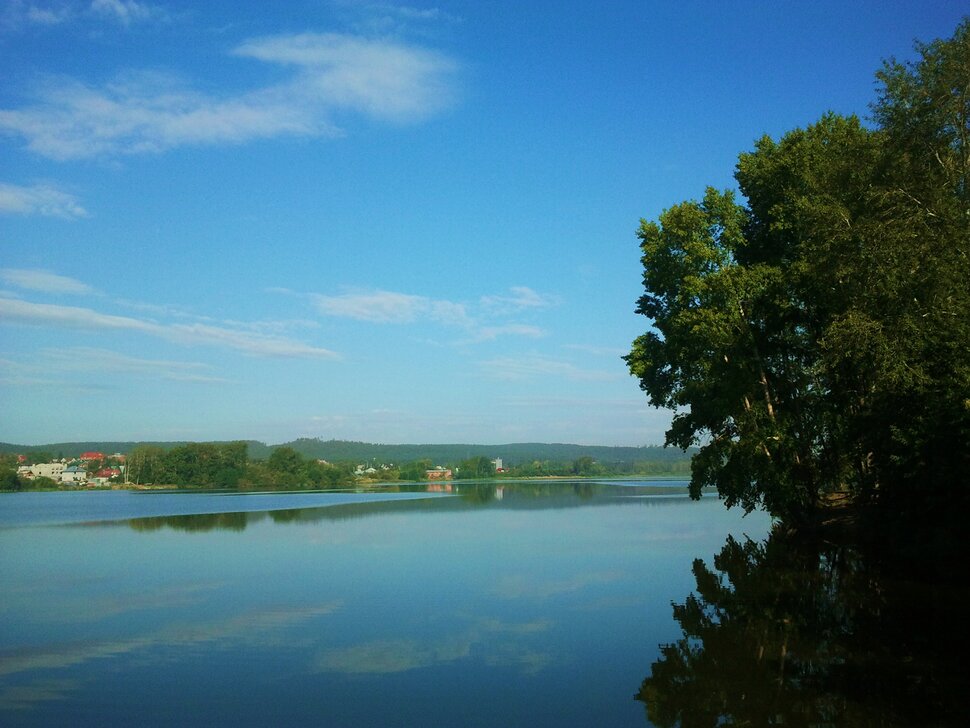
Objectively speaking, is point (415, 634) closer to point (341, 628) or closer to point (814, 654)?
point (341, 628)

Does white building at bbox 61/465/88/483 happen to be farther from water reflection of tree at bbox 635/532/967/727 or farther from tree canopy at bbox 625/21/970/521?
water reflection of tree at bbox 635/532/967/727

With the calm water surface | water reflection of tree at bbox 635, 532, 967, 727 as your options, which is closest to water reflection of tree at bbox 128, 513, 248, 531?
the calm water surface

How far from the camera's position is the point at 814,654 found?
16.2 m

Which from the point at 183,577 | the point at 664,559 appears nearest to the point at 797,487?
the point at 664,559

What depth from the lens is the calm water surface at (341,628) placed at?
13711mm

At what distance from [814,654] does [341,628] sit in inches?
438

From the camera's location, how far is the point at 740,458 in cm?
3441

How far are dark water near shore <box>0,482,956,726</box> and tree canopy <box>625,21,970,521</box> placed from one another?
179 inches

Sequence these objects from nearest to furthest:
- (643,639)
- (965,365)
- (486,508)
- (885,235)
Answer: (643,639), (965,365), (885,235), (486,508)

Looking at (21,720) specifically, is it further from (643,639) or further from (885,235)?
(885,235)

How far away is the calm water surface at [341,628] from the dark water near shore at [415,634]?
77 millimetres

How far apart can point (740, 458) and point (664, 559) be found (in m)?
5.48

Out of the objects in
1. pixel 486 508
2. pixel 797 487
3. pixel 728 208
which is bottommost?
pixel 486 508

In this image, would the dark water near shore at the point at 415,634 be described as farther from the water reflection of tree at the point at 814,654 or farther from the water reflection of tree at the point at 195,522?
the water reflection of tree at the point at 195,522
